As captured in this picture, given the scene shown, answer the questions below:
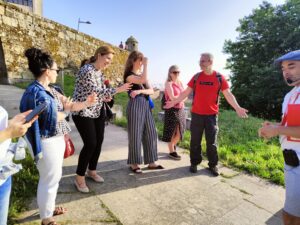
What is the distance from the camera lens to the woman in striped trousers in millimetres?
3617

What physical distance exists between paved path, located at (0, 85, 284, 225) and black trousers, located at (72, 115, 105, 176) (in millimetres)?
371

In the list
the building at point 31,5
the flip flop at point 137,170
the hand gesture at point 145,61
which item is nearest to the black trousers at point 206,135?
the flip flop at point 137,170

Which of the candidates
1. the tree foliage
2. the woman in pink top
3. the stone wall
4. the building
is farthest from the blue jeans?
the building

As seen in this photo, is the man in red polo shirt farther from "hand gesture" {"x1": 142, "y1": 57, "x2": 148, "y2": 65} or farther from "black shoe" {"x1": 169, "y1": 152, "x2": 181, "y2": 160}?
"hand gesture" {"x1": 142, "y1": 57, "x2": 148, "y2": 65}

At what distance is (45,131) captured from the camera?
220cm

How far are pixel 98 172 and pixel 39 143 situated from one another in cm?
188

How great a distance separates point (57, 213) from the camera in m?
2.69

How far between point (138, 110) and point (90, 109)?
31.6 inches

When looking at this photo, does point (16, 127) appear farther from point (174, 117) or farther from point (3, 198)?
point (174, 117)

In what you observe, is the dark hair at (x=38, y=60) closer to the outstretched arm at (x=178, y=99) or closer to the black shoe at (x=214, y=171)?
the outstretched arm at (x=178, y=99)

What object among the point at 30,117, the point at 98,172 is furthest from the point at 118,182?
the point at 30,117

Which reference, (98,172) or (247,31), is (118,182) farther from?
(247,31)

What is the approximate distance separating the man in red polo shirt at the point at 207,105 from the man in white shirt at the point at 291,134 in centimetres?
187

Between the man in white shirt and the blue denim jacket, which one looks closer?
the man in white shirt
